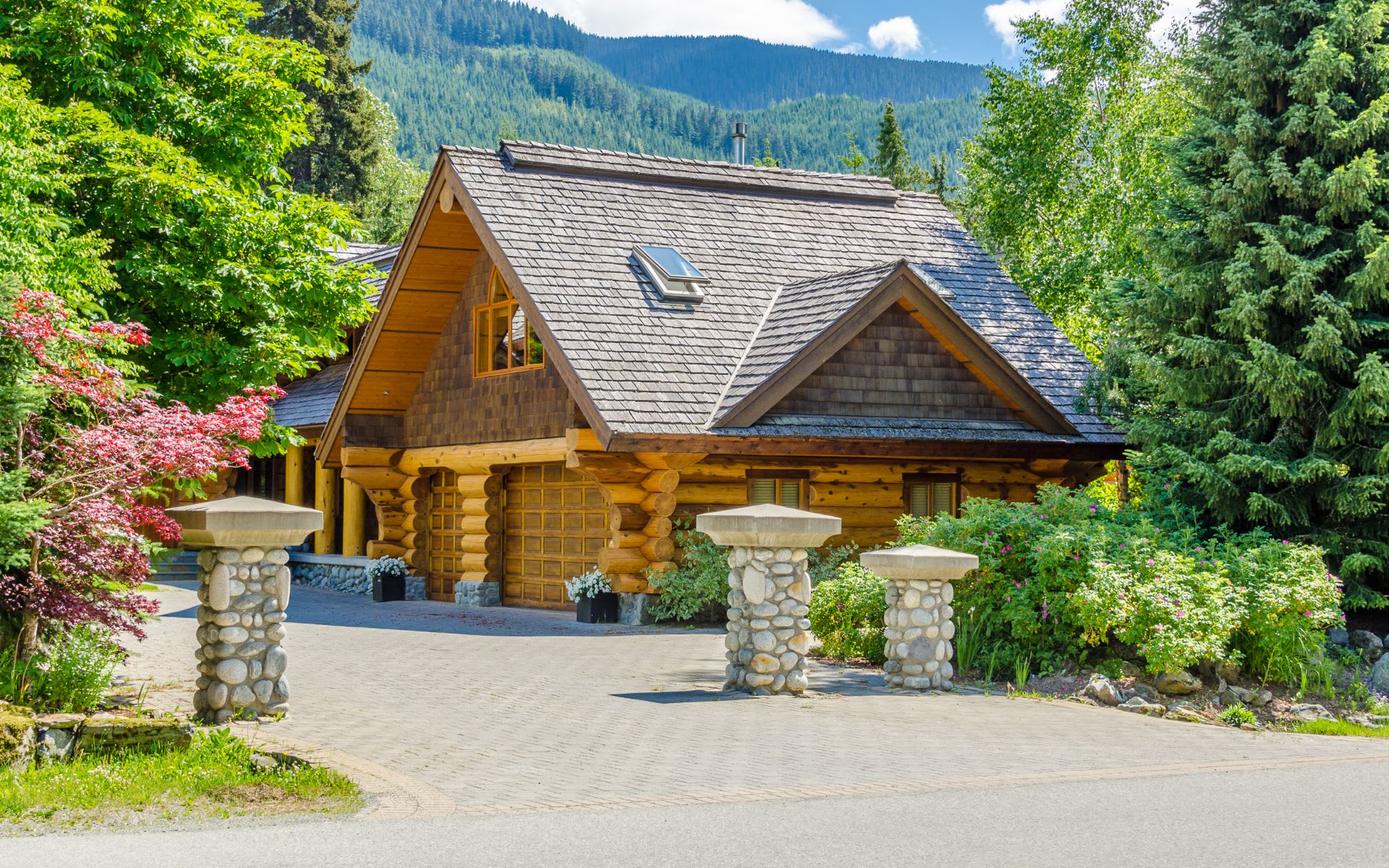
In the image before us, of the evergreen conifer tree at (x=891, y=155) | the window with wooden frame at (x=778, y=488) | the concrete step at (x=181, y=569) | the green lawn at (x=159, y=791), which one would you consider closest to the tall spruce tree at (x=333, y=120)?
the concrete step at (x=181, y=569)

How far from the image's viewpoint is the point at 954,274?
23219 mm

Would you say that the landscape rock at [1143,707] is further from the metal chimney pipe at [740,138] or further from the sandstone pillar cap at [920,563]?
the metal chimney pipe at [740,138]

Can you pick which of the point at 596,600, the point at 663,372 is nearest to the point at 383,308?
the point at 663,372

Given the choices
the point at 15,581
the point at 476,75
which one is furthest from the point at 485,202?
the point at 476,75

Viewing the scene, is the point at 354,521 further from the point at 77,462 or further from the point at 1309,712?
the point at 1309,712

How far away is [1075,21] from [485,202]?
49.5ft

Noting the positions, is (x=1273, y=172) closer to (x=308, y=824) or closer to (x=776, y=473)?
(x=776, y=473)

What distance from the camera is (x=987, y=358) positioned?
19.7 metres

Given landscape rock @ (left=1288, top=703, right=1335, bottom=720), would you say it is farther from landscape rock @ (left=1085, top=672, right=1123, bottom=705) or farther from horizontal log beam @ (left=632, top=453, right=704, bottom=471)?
horizontal log beam @ (left=632, top=453, right=704, bottom=471)

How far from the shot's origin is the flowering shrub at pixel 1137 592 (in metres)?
12.9

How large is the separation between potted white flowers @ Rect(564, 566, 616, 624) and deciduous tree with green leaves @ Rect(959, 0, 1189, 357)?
13.4 metres

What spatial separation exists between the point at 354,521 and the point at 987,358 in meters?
13.3

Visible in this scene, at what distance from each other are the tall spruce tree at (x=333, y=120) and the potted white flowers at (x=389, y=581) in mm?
25591

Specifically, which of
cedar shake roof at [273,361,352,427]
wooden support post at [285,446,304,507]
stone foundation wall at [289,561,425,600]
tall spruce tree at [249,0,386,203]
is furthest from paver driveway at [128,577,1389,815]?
tall spruce tree at [249,0,386,203]
